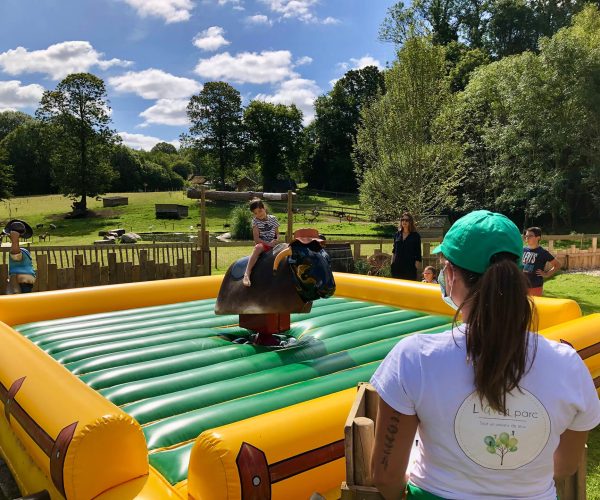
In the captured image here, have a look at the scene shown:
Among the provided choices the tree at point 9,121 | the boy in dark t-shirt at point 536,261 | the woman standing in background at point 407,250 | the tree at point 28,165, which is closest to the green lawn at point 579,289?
the boy in dark t-shirt at point 536,261

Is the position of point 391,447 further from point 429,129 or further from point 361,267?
point 429,129

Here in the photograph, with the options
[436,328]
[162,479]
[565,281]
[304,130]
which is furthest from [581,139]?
[304,130]

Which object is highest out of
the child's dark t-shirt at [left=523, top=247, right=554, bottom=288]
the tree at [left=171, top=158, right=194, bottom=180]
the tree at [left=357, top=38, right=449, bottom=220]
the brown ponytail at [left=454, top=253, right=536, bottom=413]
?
the tree at [left=171, top=158, right=194, bottom=180]

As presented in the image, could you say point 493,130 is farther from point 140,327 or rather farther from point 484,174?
point 140,327

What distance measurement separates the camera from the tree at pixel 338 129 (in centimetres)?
4472

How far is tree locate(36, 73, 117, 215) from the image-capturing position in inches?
1266

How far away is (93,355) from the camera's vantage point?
3.65 m

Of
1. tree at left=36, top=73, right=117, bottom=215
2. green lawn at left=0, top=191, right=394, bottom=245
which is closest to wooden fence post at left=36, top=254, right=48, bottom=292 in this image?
green lawn at left=0, top=191, right=394, bottom=245

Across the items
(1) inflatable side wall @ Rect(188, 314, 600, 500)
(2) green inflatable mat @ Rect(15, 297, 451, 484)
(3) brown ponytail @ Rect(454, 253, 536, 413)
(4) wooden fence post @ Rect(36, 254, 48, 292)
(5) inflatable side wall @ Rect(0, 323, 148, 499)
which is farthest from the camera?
(4) wooden fence post @ Rect(36, 254, 48, 292)

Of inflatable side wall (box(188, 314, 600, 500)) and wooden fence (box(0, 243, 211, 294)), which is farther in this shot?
wooden fence (box(0, 243, 211, 294))

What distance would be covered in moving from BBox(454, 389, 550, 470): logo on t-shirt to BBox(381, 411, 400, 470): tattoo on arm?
134mm

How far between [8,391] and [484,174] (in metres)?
25.4

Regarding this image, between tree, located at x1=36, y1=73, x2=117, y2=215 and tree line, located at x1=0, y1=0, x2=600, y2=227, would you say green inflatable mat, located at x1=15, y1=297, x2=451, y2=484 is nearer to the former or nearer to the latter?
tree line, located at x1=0, y1=0, x2=600, y2=227

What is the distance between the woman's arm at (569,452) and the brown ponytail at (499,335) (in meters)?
0.27
